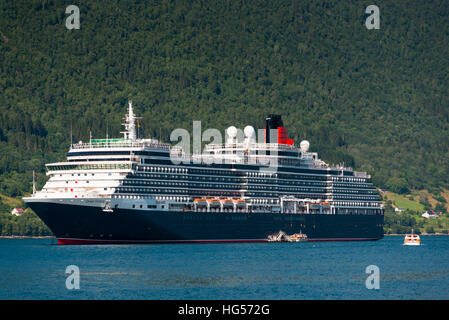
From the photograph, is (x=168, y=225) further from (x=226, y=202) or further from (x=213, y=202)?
(x=226, y=202)

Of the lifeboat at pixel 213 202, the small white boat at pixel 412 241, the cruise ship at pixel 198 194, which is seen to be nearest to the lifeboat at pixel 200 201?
the cruise ship at pixel 198 194

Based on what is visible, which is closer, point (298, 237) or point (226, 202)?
point (226, 202)

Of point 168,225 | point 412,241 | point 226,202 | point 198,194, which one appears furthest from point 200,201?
point 412,241

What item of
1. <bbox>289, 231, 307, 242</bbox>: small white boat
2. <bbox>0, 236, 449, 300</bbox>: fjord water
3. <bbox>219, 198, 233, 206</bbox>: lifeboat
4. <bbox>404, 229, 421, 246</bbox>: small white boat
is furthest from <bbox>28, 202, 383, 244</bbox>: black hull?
<bbox>404, 229, 421, 246</bbox>: small white boat

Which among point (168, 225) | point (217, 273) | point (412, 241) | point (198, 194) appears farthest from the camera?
point (412, 241)

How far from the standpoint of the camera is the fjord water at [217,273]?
76.9 metres

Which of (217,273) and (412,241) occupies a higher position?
(217,273)

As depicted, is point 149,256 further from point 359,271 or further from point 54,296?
point 54,296

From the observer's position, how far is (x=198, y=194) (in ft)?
451

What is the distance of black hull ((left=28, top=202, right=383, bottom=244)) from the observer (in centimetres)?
12175

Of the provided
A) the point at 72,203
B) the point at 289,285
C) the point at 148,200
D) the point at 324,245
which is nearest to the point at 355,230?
the point at 324,245

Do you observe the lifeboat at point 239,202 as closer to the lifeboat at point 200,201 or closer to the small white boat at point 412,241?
the lifeboat at point 200,201

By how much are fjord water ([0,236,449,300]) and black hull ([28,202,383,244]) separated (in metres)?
2.80

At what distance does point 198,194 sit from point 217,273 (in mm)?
47195
